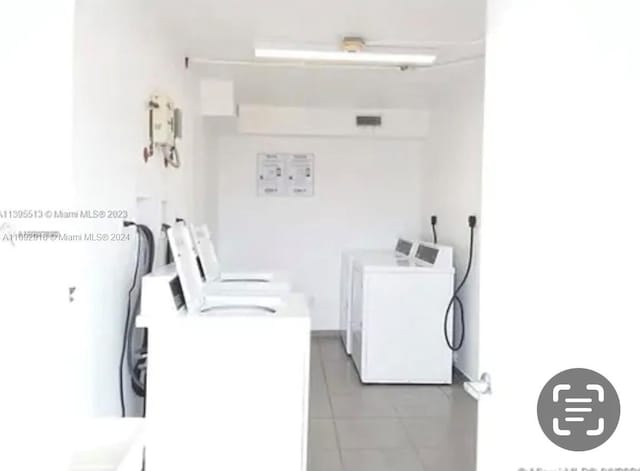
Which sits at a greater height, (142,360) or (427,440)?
(142,360)

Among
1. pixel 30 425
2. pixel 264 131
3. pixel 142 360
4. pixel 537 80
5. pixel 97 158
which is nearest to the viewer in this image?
pixel 537 80

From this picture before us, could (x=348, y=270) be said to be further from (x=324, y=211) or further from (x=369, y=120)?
(x=369, y=120)

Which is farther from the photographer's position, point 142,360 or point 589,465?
point 142,360

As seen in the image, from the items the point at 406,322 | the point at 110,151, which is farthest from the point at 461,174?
the point at 110,151

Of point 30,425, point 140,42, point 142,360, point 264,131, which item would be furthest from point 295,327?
point 264,131

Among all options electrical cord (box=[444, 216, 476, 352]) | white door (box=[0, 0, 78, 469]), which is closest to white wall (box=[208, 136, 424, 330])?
electrical cord (box=[444, 216, 476, 352])

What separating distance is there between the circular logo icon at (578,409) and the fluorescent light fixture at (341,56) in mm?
3010

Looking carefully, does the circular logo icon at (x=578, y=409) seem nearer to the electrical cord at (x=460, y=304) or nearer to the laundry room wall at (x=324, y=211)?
the electrical cord at (x=460, y=304)

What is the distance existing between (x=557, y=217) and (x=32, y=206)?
138cm

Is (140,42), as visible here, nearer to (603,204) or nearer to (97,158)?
(97,158)

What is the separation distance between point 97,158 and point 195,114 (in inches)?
95.5

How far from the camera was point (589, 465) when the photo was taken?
42.3 inches

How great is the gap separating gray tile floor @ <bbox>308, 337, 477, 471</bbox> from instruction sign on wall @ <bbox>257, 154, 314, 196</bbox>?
6.50ft

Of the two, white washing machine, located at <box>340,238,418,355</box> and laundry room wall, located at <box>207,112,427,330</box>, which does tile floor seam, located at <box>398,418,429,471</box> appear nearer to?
white washing machine, located at <box>340,238,418,355</box>
